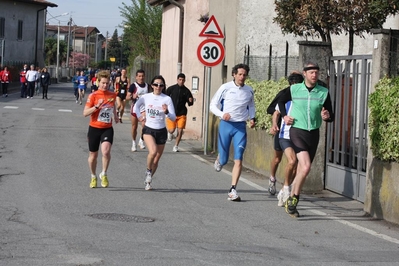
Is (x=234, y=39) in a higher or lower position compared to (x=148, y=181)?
higher

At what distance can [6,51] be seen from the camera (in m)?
76.4

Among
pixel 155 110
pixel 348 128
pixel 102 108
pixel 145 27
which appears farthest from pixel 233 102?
pixel 145 27

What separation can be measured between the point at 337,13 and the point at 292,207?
6.87m

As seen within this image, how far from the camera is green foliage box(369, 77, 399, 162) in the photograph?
10781 millimetres

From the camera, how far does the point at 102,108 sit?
500 inches

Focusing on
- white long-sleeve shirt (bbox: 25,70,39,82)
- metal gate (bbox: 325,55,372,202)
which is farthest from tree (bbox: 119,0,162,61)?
metal gate (bbox: 325,55,372,202)

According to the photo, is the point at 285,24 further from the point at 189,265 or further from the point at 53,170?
the point at 189,265

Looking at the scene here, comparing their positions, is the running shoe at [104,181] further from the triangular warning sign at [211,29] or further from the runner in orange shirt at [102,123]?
the triangular warning sign at [211,29]

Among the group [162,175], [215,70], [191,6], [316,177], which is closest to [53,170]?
[162,175]

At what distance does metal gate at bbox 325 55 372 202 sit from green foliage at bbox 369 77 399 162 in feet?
4.24

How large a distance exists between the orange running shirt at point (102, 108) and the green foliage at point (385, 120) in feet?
12.6

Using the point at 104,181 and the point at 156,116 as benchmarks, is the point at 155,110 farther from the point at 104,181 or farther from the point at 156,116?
the point at 104,181

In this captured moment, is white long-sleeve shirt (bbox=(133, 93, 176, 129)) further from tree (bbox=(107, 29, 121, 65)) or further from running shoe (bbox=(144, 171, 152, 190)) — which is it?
tree (bbox=(107, 29, 121, 65))

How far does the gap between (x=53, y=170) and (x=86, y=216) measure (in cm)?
486
